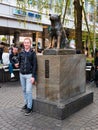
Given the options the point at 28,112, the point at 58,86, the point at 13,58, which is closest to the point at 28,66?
the point at 58,86

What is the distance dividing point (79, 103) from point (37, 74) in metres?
1.40

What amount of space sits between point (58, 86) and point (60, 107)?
51 cm

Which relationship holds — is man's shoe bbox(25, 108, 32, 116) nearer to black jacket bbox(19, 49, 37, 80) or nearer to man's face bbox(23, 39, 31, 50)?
black jacket bbox(19, 49, 37, 80)

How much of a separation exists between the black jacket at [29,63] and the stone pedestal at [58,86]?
0.86 feet

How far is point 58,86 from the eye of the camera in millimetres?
6312

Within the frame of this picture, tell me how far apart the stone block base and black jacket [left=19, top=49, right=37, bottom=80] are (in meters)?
0.81

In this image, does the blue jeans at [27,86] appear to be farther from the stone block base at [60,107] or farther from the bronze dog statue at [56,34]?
the bronze dog statue at [56,34]

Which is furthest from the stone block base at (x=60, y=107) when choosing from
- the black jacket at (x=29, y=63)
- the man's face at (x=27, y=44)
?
the man's face at (x=27, y=44)

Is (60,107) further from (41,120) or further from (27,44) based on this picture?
(27,44)

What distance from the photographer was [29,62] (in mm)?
6367

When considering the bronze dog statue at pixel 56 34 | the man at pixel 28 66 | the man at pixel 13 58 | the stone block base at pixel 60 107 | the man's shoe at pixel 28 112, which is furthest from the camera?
the man at pixel 13 58

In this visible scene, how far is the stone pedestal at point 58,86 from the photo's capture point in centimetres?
628

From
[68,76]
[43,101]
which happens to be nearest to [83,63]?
[68,76]

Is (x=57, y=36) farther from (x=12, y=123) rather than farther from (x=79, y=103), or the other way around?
(x=12, y=123)
